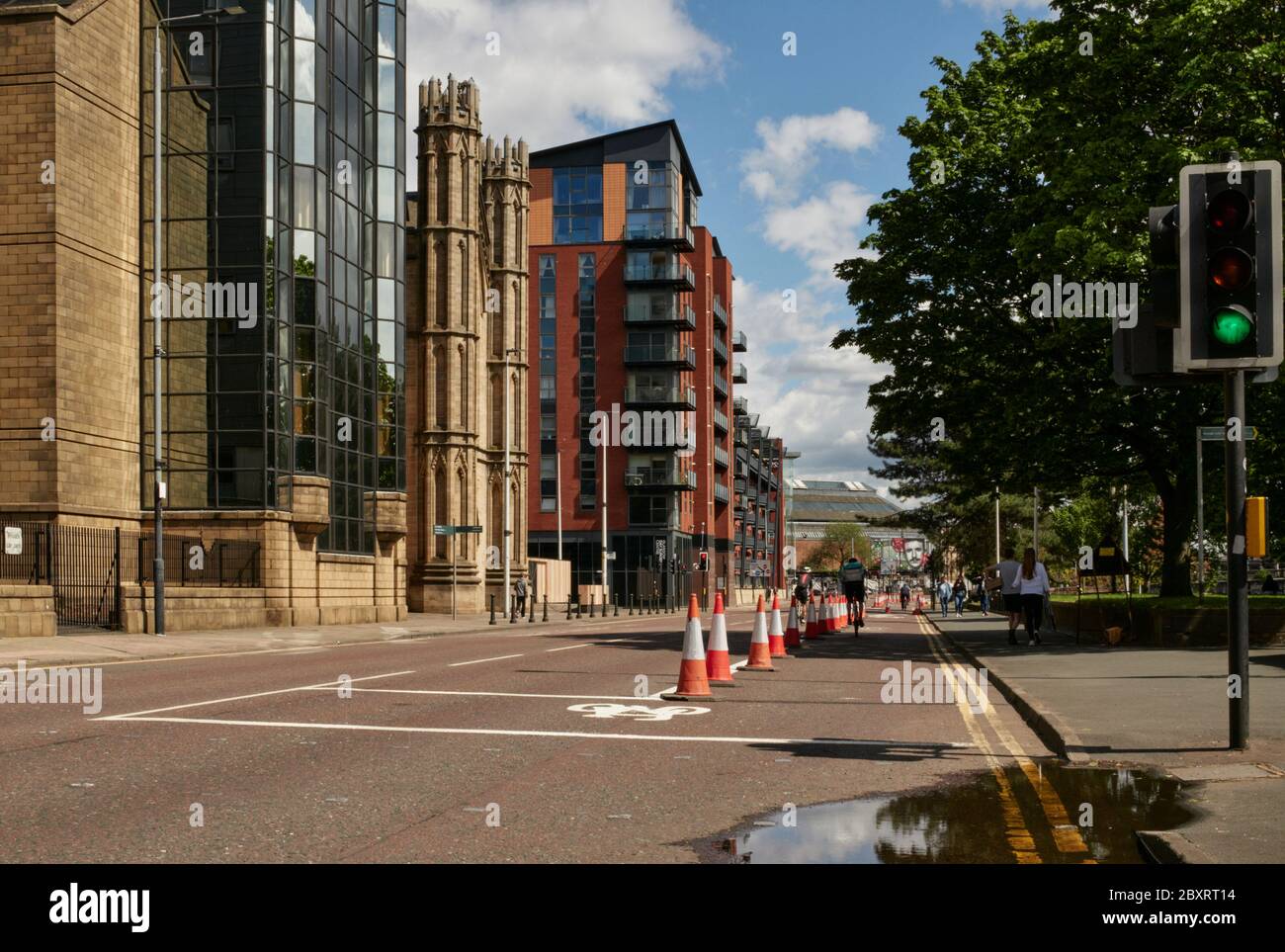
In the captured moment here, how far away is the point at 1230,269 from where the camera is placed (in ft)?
28.1

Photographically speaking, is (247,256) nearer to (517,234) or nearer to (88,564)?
(88,564)

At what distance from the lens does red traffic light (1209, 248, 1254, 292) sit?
8.56m

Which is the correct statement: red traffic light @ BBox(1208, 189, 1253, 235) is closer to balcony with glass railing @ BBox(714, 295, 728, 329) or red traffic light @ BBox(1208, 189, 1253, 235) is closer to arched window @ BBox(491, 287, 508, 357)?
arched window @ BBox(491, 287, 508, 357)

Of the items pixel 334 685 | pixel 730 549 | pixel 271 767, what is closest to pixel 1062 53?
pixel 334 685

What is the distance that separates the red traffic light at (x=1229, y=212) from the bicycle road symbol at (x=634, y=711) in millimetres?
Result: 5984

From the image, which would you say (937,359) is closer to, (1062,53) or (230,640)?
(1062,53)

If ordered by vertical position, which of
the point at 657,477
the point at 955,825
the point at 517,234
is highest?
the point at 517,234

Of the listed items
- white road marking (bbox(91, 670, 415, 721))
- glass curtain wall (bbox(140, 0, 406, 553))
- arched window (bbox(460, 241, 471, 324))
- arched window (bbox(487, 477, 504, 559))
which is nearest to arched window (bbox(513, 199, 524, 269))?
arched window (bbox(460, 241, 471, 324))

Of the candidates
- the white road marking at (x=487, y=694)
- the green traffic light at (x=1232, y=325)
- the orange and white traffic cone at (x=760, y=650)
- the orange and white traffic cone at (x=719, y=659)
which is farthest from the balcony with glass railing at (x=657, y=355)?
the green traffic light at (x=1232, y=325)

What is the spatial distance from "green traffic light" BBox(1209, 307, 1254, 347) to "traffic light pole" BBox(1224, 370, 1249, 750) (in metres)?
0.25

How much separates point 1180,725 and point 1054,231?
43.8ft

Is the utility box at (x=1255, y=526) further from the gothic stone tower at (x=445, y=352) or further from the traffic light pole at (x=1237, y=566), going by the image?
the gothic stone tower at (x=445, y=352)

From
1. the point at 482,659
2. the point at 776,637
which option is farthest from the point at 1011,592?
the point at 482,659

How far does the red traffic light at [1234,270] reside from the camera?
856 cm
